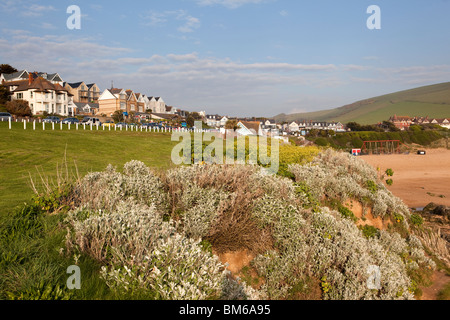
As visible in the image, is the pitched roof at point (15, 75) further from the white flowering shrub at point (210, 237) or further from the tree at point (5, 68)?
the white flowering shrub at point (210, 237)

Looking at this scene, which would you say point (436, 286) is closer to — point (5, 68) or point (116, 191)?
point (116, 191)

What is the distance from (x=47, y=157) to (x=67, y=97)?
176 ft

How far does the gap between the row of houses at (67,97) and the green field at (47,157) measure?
131ft

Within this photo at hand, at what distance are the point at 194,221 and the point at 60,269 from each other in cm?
315

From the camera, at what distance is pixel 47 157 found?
17281 mm

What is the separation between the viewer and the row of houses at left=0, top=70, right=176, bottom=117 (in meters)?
57.0

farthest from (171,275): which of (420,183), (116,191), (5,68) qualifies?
(5,68)

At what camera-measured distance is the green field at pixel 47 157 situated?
1071 centimetres

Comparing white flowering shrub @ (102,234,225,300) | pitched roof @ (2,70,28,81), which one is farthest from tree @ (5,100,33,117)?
white flowering shrub @ (102,234,225,300)

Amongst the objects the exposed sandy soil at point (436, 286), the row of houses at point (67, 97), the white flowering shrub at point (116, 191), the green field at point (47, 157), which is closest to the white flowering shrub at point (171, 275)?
the white flowering shrub at point (116, 191)

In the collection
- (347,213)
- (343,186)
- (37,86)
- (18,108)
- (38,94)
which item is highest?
(37,86)

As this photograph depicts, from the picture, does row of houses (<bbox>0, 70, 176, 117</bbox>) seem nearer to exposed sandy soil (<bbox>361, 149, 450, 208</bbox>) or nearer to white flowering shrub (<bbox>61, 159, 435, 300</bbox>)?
white flowering shrub (<bbox>61, 159, 435, 300</bbox>)
